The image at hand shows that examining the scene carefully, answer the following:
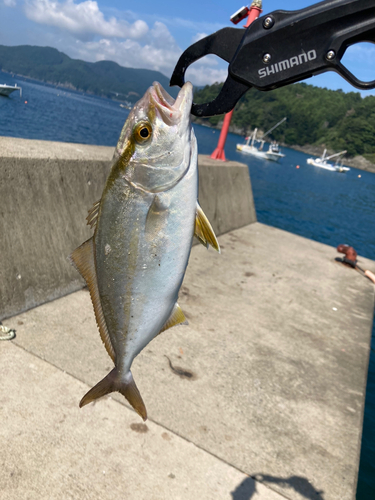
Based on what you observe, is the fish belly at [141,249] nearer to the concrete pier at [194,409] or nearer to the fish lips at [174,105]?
the fish lips at [174,105]

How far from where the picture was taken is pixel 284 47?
1339mm

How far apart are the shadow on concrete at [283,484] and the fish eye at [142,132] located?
256 centimetres

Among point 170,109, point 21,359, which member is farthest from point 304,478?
point 170,109

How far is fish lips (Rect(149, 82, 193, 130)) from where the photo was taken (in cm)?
131

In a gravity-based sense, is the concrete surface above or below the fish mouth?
below

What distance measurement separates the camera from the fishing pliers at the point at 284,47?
1.27 meters

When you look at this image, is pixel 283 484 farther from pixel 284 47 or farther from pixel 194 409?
pixel 284 47

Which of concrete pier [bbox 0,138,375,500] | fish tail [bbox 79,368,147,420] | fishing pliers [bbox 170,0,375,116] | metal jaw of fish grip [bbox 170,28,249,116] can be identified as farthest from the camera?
concrete pier [bbox 0,138,375,500]

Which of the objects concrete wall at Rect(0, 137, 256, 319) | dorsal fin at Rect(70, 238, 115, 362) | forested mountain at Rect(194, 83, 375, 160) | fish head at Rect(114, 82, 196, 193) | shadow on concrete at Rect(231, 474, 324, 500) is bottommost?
shadow on concrete at Rect(231, 474, 324, 500)

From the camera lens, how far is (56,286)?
4.53 m

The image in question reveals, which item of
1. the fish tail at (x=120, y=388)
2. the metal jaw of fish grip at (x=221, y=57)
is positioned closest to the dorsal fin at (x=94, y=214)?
the metal jaw of fish grip at (x=221, y=57)

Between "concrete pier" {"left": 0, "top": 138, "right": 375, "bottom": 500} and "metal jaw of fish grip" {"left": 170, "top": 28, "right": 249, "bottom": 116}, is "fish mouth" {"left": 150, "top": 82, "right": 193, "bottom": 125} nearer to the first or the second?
"metal jaw of fish grip" {"left": 170, "top": 28, "right": 249, "bottom": 116}

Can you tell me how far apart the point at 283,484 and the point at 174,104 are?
2893 millimetres

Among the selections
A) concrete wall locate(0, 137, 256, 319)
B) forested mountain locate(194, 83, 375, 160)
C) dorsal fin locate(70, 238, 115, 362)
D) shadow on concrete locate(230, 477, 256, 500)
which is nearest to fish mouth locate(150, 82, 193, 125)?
dorsal fin locate(70, 238, 115, 362)
